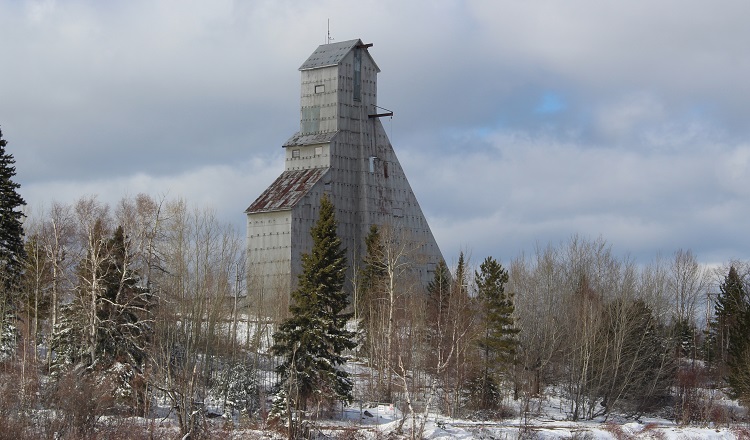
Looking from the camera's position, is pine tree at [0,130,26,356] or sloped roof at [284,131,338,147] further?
sloped roof at [284,131,338,147]

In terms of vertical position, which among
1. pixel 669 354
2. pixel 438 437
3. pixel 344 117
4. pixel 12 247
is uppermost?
pixel 344 117

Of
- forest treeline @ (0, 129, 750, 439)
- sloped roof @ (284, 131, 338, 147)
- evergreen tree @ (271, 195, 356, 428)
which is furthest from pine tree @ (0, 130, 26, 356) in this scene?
sloped roof @ (284, 131, 338, 147)

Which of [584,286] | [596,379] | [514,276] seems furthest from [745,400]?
[514,276]

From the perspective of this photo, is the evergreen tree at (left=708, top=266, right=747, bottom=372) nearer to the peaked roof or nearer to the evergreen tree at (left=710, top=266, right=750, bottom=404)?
the evergreen tree at (left=710, top=266, right=750, bottom=404)

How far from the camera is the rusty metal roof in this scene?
81625 millimetres

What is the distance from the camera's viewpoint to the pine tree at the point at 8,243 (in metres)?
53.1

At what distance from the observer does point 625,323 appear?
64375mm

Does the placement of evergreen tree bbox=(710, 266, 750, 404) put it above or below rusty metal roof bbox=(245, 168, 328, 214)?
below

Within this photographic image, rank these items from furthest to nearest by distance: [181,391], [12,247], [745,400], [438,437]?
[745,400]
[12,247]
[438,437]
[181,391]

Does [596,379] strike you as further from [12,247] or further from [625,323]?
[12,247]

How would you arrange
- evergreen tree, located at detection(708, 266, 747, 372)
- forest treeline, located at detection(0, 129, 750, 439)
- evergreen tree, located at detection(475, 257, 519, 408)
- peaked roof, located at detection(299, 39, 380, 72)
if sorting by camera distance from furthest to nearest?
peaked roof, located at detection(299, 39, 380, 72) < evergreen tree, located at detection(708, 266, 747, 372) < evergreen tree, located at detection(475, 257, 519, 408) < forest treeline, located at detection(0, 129, 750, 439)

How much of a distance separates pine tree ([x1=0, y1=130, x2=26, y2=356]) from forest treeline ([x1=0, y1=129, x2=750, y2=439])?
0.10m

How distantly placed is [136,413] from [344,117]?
42840 millimetres

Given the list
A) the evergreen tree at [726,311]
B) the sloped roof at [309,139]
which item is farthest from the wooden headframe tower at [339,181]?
the evergreen tree at [726,311]
